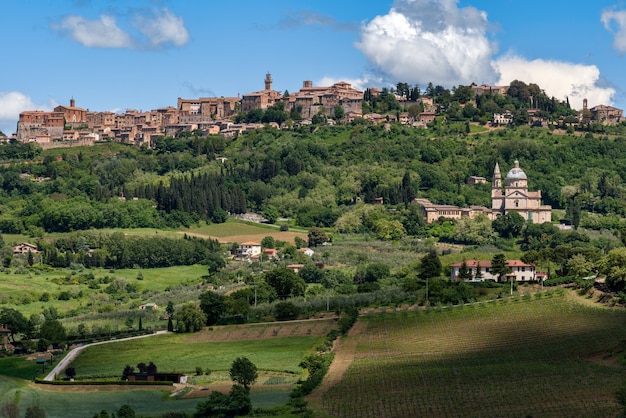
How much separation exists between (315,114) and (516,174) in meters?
43.9

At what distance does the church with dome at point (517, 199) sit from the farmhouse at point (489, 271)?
→ 28.5 metres

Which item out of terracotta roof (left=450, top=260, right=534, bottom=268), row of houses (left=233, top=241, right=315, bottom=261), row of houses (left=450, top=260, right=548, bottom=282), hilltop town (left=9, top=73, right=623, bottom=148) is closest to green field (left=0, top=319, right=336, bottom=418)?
row of houses (left=450, top=260, right=548, bottom=282)

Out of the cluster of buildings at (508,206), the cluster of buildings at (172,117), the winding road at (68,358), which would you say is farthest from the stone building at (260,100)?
the winding road at (68,358)

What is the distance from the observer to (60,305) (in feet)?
268

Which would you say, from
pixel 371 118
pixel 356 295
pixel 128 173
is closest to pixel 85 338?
pixel 356 295

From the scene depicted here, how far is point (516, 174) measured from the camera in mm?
113125

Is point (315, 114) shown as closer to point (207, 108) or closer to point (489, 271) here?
point (207, 108)

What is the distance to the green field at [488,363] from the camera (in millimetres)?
44812

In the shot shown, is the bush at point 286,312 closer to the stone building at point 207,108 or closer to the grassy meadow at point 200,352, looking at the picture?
the grassy meadow at point 200,352

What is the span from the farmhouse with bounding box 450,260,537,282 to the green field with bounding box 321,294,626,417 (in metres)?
8.99

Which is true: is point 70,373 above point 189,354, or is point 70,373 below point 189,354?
below

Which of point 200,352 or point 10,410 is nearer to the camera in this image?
→ point 10,410

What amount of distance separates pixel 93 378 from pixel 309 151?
75.7m

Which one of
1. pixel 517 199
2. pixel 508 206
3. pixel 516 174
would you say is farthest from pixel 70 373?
pixel 516 174
